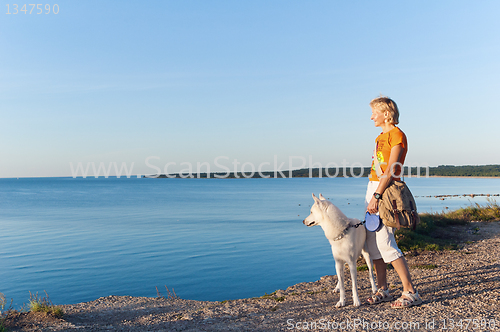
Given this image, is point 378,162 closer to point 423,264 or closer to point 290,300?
point 290,300

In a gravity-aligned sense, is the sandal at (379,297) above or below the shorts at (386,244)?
below

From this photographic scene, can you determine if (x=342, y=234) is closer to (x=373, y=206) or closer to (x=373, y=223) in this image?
(x=373, y=223)

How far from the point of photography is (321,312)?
4.66 metres

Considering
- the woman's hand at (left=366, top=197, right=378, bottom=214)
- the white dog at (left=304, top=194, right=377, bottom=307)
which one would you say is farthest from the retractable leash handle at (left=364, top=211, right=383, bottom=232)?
the white dog at (left=304, top=194, right=377, bottom=307)

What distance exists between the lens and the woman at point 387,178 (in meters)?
4.28

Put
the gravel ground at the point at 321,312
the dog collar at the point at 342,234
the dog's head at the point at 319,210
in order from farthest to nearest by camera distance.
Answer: the dog's head at the point at 319,210 < the dog collar at the point at 342,234 < the gravel ground at the point at 321,312

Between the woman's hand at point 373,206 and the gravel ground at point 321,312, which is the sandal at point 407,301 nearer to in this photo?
the gravel ground at point 321,312

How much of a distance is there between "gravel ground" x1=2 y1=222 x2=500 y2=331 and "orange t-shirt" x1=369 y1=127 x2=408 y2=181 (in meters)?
1.83

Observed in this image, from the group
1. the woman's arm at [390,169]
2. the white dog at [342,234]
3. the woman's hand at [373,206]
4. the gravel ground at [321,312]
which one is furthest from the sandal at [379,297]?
the woman's arm at [390,169]

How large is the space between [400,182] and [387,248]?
916 mm

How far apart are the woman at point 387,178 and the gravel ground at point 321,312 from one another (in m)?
0.23

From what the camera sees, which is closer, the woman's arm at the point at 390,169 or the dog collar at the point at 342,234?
the woman's arm at the point at 390,169

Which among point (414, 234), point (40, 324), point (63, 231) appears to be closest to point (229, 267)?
point (414, 234)

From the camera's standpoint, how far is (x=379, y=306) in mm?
4605
